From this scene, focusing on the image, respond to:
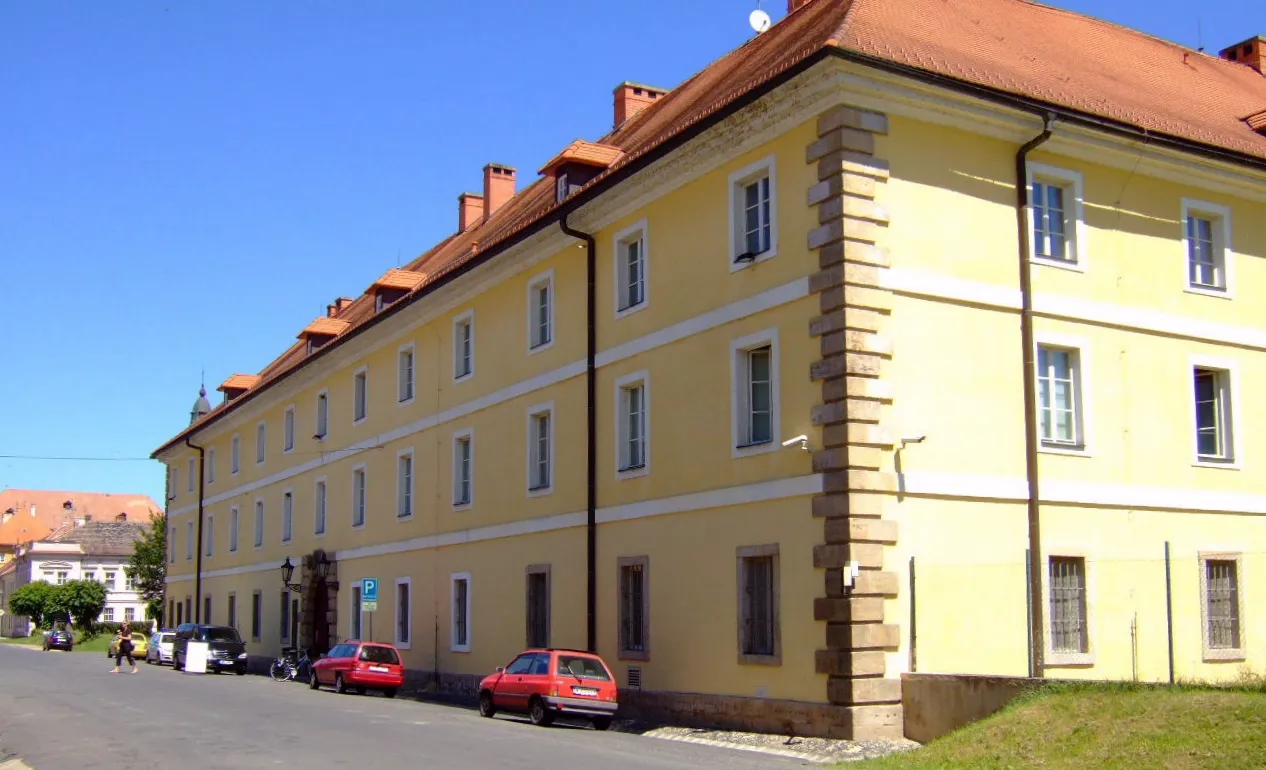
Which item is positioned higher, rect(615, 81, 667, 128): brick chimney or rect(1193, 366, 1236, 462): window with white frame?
rect(615, 81, 667, 128): brick chimney

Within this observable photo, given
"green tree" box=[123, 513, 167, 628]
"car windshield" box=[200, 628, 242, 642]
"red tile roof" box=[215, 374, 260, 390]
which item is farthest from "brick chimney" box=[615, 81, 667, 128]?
"green tree" box=[123, 513, 167, 628]

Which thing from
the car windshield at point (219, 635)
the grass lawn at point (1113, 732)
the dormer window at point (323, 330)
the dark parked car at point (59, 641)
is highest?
the dormer window at point (323, 330)

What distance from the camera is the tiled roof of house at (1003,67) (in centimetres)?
2169

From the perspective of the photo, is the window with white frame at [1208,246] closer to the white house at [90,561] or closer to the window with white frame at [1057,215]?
the window with white frame at [1057,215]

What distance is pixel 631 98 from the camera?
36.5 meters

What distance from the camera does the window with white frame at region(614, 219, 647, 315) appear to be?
85.9 ft

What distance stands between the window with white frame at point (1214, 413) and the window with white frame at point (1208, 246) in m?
1.48

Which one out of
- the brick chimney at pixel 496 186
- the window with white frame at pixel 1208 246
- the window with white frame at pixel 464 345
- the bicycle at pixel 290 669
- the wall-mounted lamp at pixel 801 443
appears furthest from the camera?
the brick chimney at pixel 496 186

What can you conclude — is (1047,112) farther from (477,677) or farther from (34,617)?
(34,617)

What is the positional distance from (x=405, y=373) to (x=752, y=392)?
691 inches

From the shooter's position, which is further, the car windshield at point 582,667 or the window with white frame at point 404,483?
the window with white frame at point 404,483

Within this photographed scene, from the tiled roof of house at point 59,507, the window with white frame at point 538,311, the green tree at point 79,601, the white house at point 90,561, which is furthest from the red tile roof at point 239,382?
the tiled roof of house at point 59,507

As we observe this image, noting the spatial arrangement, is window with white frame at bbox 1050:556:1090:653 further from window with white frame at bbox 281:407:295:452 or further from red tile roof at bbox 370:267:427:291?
window with white frame at bbox 281:407:295:452

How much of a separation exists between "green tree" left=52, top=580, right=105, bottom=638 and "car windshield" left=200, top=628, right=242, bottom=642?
67.4 meters
